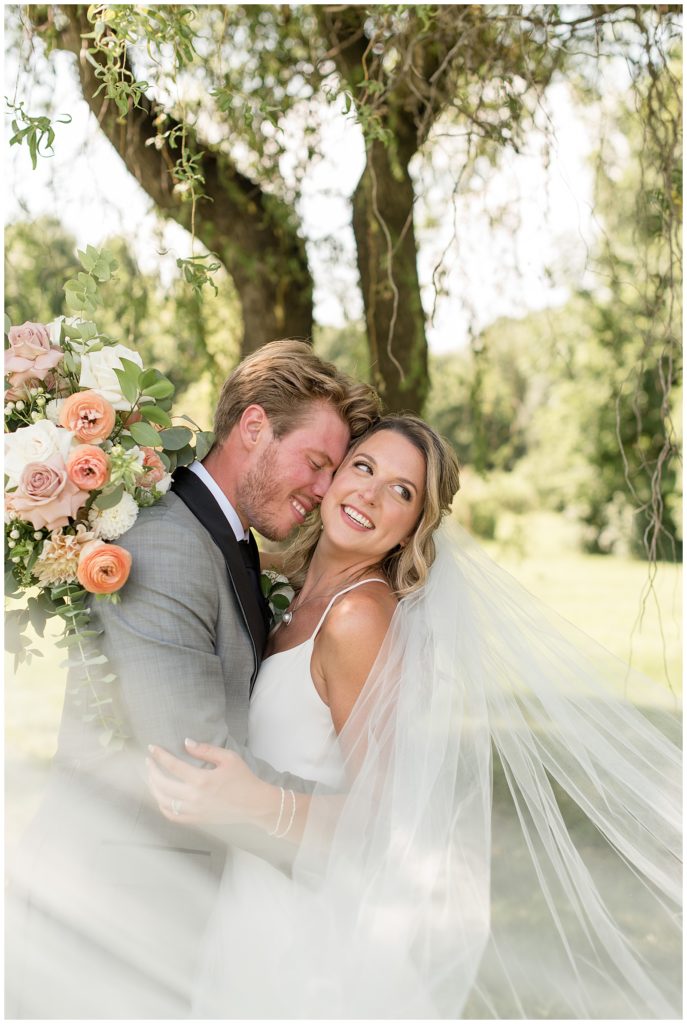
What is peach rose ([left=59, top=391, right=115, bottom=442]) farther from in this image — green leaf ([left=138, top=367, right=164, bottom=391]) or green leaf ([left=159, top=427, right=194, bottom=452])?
green leaf ([left=159, top=427, right=194, bottom=452])

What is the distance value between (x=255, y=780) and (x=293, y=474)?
0.83 m

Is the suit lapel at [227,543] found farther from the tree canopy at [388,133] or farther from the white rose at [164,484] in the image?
the tree canopy at [388,133]

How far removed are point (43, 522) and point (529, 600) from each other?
130 centimetres

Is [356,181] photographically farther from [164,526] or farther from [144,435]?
[164,526]

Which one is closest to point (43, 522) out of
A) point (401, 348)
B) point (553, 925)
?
point (553, 925)

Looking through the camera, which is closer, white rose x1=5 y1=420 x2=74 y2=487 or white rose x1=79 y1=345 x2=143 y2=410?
white rose x1=5 y1=420 x2=74 y2=487

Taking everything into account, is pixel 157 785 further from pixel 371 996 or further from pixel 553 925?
pixel 553 925

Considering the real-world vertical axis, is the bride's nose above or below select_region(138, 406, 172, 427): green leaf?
below

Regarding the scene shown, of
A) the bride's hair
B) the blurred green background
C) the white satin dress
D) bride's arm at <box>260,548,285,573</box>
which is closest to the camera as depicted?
the white satin dress

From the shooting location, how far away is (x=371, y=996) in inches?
76.8

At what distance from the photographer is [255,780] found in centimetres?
207

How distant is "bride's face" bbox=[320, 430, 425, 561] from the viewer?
8.34 ft

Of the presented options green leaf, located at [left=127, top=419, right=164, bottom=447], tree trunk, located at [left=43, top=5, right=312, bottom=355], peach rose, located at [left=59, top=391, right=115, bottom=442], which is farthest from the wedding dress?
tree trunk, located at [left=43, top=5, right=312, bottom=355]

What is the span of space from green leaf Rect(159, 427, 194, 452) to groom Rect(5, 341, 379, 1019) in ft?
0.37
